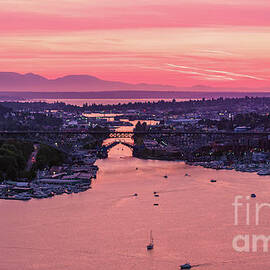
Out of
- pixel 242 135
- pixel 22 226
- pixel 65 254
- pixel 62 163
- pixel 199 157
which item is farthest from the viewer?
pixel 242 135

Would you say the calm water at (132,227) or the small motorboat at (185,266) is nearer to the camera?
the small motorboat at (185,266)

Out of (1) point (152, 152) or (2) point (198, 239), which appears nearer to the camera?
(2) point (198, 239)

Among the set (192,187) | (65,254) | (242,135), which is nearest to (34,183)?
(192,187)

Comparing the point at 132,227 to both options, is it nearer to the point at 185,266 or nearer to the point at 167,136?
the point at 185,266

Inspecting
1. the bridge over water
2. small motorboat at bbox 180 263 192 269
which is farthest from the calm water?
the bridge over water

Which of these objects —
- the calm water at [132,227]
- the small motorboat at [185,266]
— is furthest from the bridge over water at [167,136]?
the small motorboat at [185,266]

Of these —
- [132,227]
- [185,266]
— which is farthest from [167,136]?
[185,266]

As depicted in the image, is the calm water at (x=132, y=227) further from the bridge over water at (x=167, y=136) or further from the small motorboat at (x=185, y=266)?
the bridge over water at (x=167, y=136)

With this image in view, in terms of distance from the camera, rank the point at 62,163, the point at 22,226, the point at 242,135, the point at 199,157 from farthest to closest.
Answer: the point at 242,135 → the point at 199,157 → the point at 62,163 → the point at 22,226

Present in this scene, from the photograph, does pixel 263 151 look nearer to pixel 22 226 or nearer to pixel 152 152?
pixel 152 152
